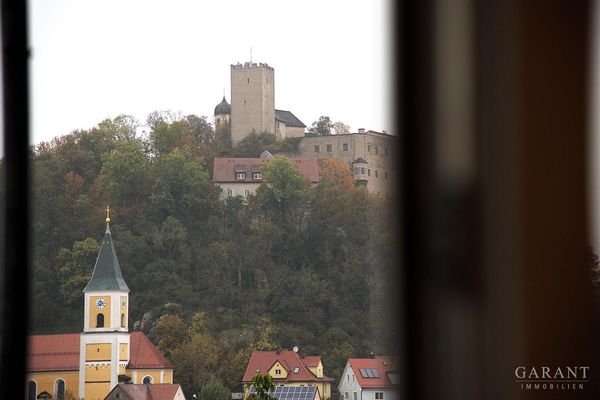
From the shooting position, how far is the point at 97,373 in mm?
3912

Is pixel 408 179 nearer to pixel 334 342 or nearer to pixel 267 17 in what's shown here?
pixel 267 17

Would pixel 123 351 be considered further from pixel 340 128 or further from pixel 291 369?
pixel 340 128

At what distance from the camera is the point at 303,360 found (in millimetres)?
3844

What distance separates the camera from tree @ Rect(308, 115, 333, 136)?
3.40m

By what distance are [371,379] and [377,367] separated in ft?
0.51

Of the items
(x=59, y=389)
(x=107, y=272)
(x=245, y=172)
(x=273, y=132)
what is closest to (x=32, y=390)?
(x=59, y=389)

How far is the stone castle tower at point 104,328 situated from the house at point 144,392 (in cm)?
4

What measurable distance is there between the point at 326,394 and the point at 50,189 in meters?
1.45

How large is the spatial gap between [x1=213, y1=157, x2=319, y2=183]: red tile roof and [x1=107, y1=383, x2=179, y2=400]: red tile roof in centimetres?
104

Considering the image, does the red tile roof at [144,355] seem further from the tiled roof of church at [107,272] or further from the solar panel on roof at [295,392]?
the solar panel on roof at [295,392]

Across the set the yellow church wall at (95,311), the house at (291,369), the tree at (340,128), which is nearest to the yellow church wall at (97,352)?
the yellow church wall at (95,311)

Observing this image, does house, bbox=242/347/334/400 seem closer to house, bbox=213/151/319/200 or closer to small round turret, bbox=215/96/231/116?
house, bbox=213/151/319/200

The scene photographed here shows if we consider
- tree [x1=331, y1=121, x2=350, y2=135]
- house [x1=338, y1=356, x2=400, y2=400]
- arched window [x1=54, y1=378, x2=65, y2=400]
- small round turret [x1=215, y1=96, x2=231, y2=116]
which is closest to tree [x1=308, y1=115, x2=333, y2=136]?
tree [x1=331, y1=121, x2=350, y2=135]

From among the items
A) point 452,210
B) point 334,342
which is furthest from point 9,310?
point 334,342
